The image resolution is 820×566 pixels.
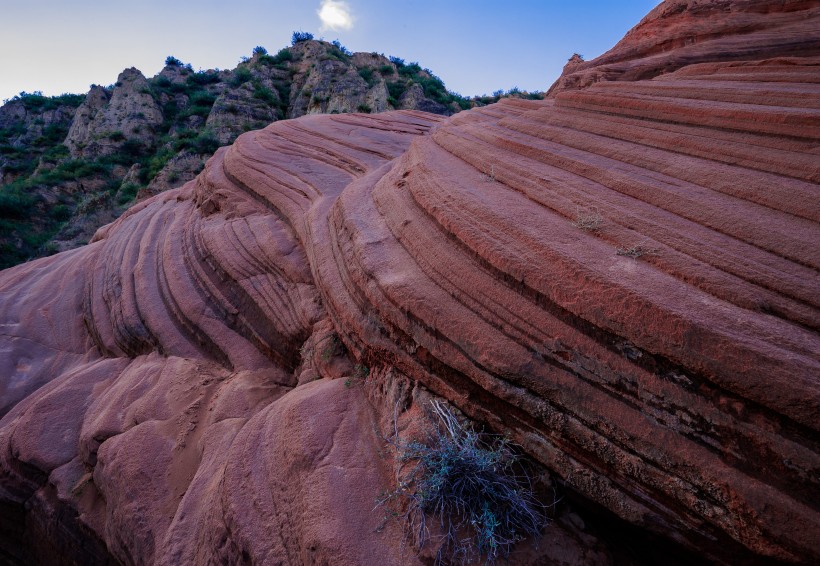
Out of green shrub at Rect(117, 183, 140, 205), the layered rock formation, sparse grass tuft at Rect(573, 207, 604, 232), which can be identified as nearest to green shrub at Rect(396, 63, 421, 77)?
green shrub at Rect(117, 183, 140, 205)

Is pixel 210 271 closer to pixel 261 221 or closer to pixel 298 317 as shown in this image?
pixel 261 221

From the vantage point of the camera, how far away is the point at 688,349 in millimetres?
2336

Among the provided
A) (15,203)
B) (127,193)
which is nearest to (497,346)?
(127,193)

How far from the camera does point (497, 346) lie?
2.91 m

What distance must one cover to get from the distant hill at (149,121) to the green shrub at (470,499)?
19.6 metres

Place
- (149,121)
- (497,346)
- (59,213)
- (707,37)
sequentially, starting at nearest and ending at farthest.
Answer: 1. (497,346)
2. (707,37)
3. (59,213)
4. (149,121)

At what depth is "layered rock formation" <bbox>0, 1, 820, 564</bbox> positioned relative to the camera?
2.28 meters

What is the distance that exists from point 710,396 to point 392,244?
2.96 meters

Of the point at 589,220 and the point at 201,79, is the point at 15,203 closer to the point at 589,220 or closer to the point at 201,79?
the point at 201,79

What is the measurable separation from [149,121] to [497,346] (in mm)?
29301

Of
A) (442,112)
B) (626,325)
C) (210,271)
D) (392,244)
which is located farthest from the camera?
(442,112)

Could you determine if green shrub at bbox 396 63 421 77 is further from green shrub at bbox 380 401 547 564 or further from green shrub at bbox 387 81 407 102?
green shrub at bbox 380 401 547 564

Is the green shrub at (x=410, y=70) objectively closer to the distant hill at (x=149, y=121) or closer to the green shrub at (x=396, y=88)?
the distant hill at (x=149, y=121)

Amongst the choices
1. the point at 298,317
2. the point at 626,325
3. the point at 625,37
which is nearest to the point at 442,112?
the point at 625,37
